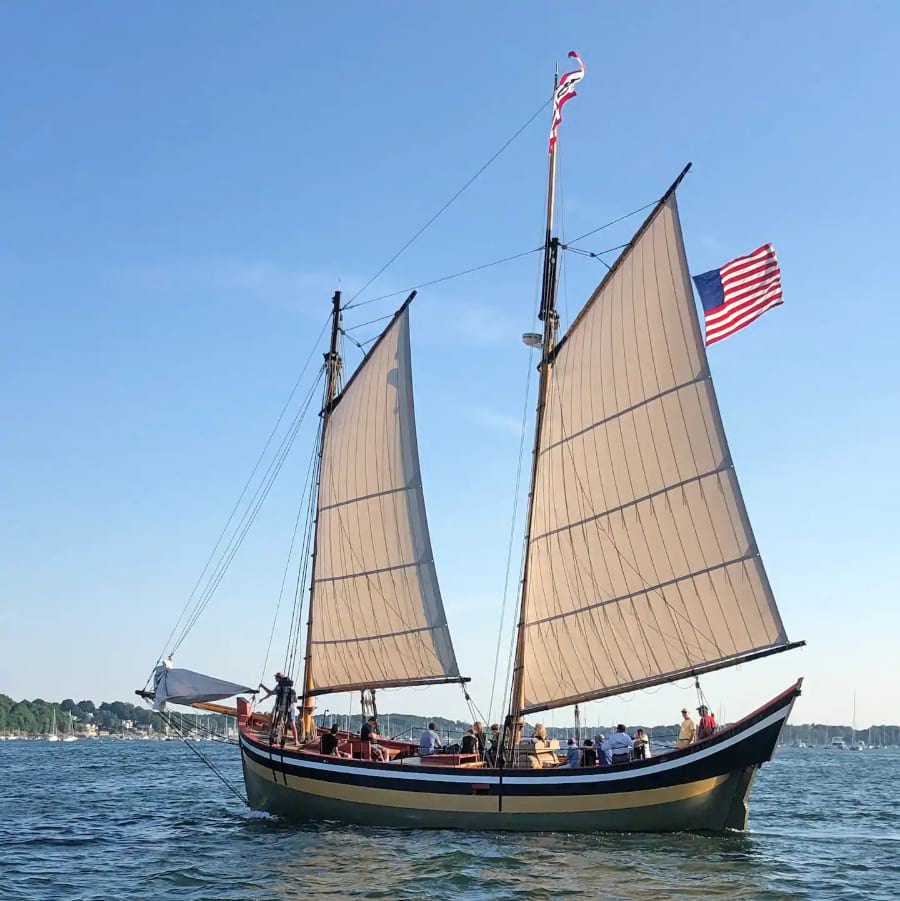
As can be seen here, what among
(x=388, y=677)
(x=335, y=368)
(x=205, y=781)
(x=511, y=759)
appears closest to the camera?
(x=511, y=759)

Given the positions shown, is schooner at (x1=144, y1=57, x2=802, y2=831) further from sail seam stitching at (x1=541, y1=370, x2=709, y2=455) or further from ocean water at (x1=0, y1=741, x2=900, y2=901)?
ocean water at (x1=0, y1=741, x2=900, y2=901)

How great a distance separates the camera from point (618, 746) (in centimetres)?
3300

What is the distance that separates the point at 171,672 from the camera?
41969mm

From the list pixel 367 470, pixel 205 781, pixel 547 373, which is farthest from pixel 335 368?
pixel 205 781

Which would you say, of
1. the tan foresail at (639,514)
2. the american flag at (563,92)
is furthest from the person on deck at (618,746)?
the american flag at (563,92)

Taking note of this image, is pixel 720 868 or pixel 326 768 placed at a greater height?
pixel 326 768

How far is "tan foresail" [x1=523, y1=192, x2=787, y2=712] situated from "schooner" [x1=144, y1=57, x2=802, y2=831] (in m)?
0.05

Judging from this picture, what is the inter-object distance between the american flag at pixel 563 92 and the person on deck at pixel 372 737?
70.4ft

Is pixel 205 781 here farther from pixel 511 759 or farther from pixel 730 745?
pixel 730 745

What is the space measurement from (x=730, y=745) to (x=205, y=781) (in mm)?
49047

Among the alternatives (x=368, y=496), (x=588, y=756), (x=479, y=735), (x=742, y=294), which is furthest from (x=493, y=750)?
(x=742, y=294)

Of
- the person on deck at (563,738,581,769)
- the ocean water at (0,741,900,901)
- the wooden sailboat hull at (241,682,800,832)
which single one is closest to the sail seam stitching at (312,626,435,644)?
the wooden sailboat hull at (241,682,800,832)

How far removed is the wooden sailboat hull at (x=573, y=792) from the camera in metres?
31.9

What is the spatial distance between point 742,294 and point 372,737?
1838 centimetres
